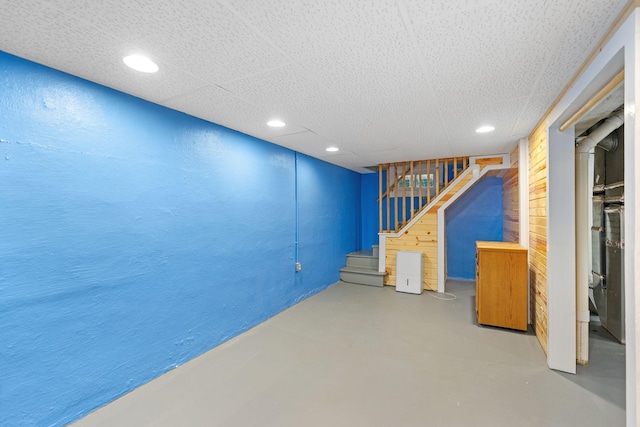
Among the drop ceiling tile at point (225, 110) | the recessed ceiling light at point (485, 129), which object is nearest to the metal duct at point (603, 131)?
the recessed ceiling light at point (485, 129)

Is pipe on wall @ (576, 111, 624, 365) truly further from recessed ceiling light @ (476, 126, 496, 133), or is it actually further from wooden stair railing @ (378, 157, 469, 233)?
wooden stair railing @ (378, 157, 469, 233)

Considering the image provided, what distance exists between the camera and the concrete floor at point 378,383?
5.71ft

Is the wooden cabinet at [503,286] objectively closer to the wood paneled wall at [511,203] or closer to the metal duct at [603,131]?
the wood paneled wall at [511,203]

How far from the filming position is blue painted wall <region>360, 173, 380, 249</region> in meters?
6.17

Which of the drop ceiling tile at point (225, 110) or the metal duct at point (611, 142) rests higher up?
the drop ceiling tile at point (225, 110)

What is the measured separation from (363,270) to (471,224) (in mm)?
2363

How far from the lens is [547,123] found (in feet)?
7.55

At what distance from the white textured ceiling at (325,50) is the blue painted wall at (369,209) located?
376 cm

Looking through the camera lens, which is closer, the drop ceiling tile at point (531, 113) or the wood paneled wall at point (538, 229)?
the drop ceiling tile at point (531, 113)

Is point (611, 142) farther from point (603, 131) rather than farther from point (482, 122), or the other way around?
point (482, 122)

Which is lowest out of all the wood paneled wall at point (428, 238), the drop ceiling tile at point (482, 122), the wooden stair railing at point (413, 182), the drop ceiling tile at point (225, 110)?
the wood paneled wall at point (428, 238)

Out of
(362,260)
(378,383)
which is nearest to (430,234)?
(362,260)

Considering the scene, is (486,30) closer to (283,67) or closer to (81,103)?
(283,67)

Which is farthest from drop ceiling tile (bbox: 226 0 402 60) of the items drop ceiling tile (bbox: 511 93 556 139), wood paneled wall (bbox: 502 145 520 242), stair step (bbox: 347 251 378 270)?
stair step (bbox: 347 251 378 270)
